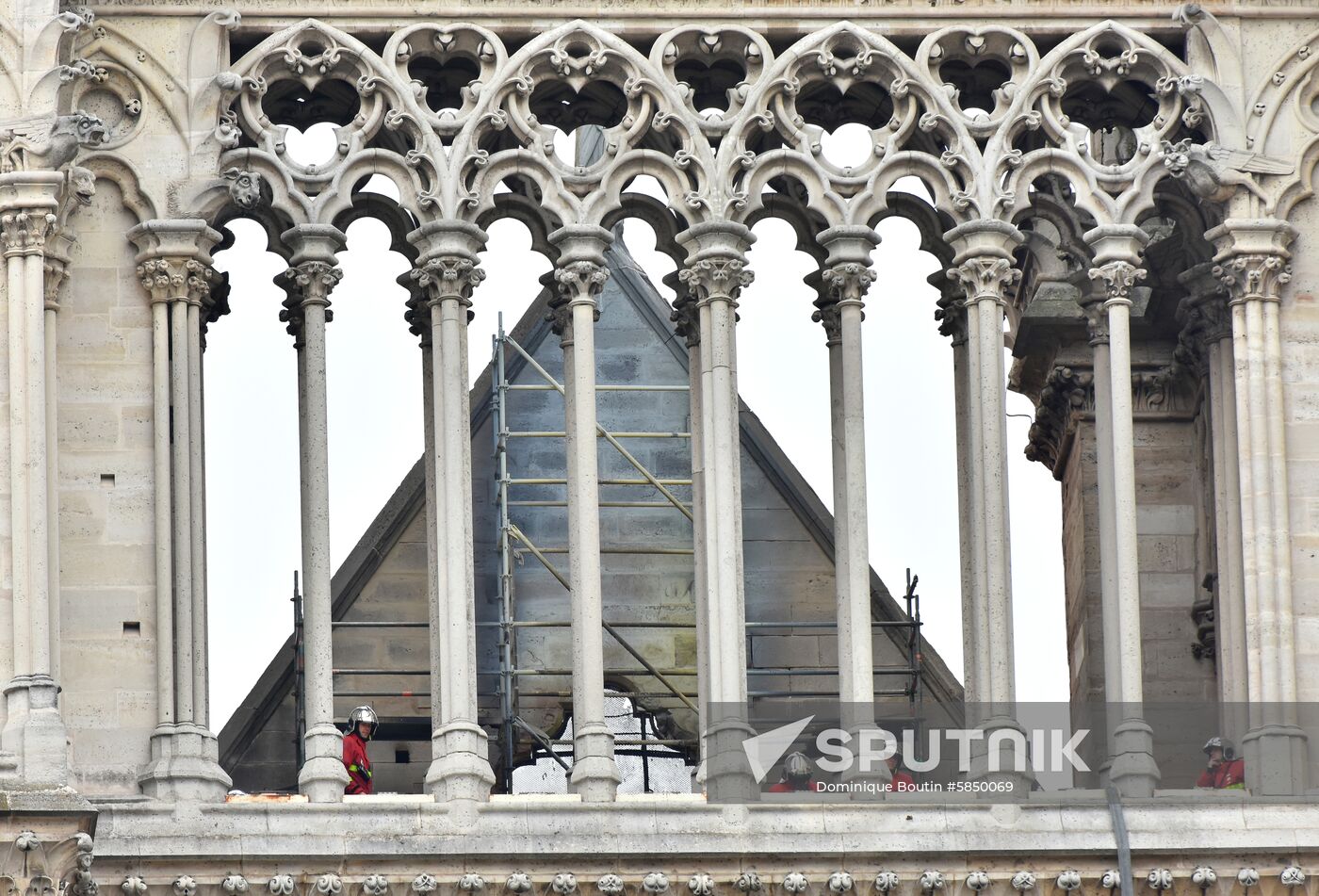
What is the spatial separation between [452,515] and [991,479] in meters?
3.04

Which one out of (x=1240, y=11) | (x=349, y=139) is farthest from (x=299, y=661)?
(x=1240, y=11)

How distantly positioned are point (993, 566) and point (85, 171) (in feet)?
18.2

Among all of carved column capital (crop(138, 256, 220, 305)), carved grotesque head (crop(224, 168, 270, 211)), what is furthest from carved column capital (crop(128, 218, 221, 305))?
carved grotesque head (crop(224, 168, 270, 211))

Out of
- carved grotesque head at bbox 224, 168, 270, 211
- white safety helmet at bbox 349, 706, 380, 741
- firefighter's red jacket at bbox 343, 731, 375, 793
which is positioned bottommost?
firefighter's red jacket at bbox 343, 731, 375, 793

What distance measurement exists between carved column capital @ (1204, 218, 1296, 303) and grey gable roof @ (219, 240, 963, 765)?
16.9ft

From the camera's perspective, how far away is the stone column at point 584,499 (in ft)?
101

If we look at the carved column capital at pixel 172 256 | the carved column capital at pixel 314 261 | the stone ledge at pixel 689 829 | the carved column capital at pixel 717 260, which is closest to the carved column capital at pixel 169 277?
the carved column capital at pixel 172 256

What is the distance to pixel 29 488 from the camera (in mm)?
30234

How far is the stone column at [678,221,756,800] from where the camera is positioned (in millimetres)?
31094

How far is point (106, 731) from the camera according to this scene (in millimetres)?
30766

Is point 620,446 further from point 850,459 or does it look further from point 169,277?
point 169,277

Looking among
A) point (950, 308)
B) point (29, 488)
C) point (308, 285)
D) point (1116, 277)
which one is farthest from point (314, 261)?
point (1116, 277)

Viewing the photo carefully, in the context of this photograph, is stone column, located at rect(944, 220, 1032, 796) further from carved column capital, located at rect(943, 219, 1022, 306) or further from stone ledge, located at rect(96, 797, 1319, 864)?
stone ledge, located at rect(96, 797, 1319, 864)

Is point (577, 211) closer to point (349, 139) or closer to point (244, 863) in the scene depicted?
point (349, 139)
